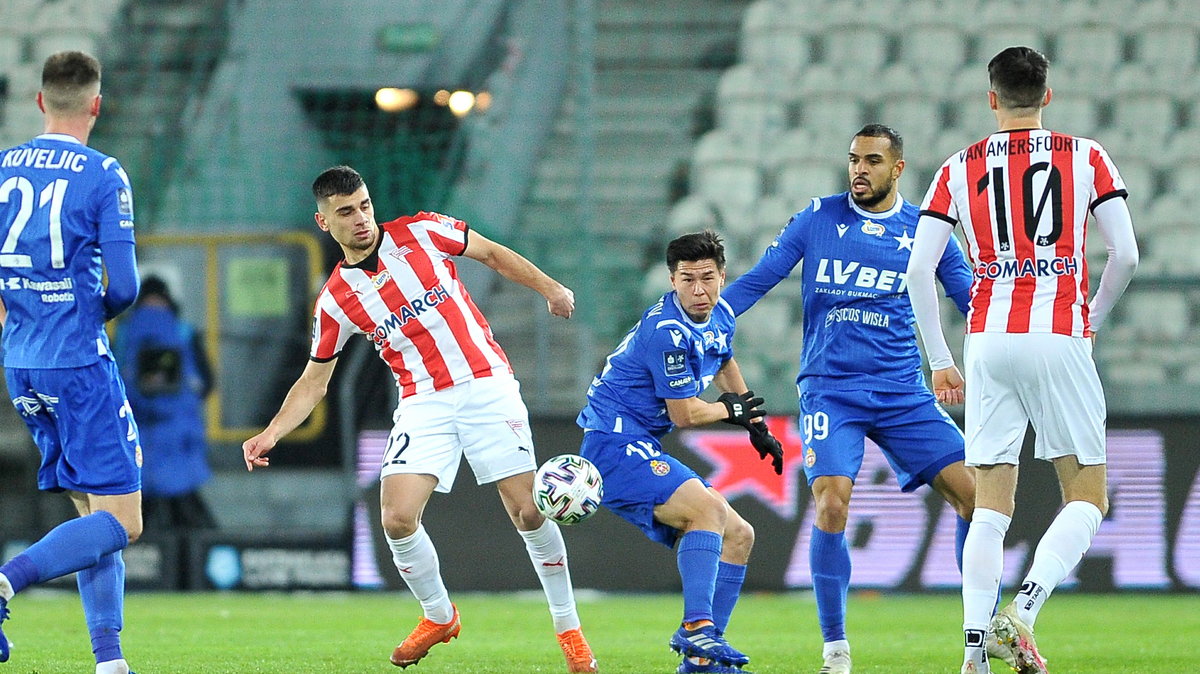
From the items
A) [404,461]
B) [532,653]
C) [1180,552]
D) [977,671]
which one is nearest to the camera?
[977,671]

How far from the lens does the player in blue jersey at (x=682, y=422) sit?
5699mm

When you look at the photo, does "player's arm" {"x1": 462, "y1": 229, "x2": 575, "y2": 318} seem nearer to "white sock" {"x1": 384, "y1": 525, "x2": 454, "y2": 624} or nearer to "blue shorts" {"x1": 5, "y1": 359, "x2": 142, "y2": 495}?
"white sock" {"x1": 384, "y1": 525, "x2": 454, "y2": 624}

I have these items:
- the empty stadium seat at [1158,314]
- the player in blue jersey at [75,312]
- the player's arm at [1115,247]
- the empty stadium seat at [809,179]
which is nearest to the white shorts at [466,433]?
the player in blue jersey at [75,312]

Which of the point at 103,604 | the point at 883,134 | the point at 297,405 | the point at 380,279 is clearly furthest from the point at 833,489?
the point at 103,604

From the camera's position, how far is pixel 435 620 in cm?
598

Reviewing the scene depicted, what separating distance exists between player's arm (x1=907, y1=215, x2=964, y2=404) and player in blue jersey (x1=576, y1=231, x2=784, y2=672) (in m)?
0.73

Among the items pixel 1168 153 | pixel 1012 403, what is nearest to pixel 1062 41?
pixel 1168 153

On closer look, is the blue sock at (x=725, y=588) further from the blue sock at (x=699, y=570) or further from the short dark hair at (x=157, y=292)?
the short dark hair at (x=157, y=292)

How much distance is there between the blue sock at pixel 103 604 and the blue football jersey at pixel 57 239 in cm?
69

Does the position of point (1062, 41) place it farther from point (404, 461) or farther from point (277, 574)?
point (404, 461)

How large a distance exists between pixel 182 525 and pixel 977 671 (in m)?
7.80

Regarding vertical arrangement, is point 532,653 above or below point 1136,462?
below

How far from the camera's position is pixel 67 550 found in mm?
4898

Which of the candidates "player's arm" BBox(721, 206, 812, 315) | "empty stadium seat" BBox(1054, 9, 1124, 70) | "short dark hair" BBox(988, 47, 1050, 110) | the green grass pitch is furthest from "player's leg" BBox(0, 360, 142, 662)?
"empty stadium seat" BBox(1054, 9, 1124, 70)
